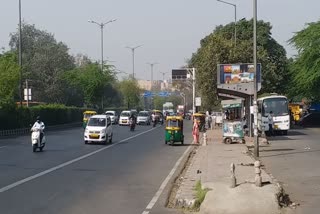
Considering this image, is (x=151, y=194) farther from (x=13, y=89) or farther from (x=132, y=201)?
(x=13, y=89)

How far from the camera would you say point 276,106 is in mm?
49656

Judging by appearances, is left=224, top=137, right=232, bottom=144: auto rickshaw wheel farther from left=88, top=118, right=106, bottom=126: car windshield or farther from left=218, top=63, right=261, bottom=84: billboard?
left=88, top=118, right=106, bottom=126: car windshield

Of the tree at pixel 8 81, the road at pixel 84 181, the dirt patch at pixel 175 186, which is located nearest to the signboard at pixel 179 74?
the tree at pixel 8 81

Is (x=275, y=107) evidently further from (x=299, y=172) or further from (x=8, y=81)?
(x=299, y=172)

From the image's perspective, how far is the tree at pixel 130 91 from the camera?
127075mm

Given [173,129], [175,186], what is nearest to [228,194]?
[175,186]

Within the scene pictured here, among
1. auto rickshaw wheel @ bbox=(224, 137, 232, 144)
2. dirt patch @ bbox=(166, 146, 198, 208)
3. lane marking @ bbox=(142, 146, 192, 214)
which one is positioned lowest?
dirt patch @ bbox=(166, 146, 198, 208)

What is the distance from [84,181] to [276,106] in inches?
1366

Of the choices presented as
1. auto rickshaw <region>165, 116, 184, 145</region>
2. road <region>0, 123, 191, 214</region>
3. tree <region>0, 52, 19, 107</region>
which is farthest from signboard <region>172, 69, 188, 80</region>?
road <region>0, 123, 191, 214</region>

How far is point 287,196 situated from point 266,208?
207 centimetres

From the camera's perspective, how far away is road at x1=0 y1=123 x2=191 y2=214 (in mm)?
12484

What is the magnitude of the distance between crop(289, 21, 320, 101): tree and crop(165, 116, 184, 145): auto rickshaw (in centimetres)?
2858

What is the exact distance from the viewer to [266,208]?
12031mm

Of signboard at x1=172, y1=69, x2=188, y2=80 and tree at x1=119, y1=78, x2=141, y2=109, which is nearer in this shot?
signboard at x1=172, y1=69, x2=188, y2=80
